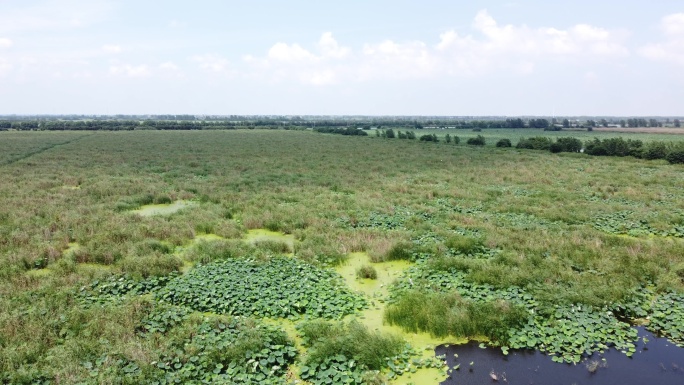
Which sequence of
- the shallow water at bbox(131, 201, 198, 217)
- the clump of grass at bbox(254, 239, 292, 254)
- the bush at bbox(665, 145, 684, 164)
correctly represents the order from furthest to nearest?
the bush at bbox(665, 145, 684, 164)
the shallow water at bbox(131, 201, 198, 217)
the clump of grass at bbox(254, 239, 292, 254)

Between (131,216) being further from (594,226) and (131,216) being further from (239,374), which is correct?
(594,226)

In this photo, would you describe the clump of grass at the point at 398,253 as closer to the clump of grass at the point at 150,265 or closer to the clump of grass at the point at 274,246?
the clump of grass at the point at 274,246

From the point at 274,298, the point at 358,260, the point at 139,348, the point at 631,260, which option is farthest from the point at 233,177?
the point at 631,260

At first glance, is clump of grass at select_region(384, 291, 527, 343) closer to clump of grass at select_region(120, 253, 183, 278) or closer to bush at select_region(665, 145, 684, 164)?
clump of grass at select_region(120, 253, 183, 278)

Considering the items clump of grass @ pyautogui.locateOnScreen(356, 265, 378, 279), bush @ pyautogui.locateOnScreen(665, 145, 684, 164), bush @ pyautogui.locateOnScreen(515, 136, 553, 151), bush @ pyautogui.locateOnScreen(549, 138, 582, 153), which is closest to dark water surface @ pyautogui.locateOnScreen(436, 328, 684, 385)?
clump of grass @ pyautogui.locateOnScreen(356, 265, 378, 279)

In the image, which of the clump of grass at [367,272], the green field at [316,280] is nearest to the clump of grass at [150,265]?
the green field at [316,280]

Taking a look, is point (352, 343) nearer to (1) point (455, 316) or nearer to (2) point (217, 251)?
(1) point (455, 316)
